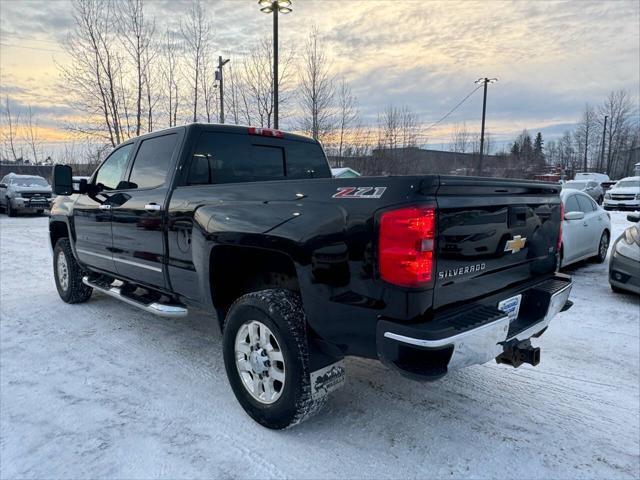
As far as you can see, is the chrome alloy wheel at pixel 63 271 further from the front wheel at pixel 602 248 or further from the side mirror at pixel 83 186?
the front wheel at pixel 602 248

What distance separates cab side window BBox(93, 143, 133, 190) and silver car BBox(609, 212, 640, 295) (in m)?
6.29

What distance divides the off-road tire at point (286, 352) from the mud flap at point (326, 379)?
36 mm

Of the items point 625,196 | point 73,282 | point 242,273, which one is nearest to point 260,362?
point 242,273

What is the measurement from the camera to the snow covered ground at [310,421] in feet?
8.09

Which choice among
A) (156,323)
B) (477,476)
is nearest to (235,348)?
(477,476)

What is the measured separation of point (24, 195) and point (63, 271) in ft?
50.2

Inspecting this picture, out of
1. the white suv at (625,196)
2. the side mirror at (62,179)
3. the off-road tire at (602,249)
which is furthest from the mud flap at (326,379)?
the white suv at (625,196)

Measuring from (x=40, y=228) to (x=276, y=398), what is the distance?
47.9ft

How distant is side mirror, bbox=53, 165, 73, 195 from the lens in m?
4.34

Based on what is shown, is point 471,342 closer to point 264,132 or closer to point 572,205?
point 264,132

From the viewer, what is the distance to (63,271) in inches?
225

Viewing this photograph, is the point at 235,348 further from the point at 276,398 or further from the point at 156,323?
the point at 156,323

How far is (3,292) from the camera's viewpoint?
6.08 m

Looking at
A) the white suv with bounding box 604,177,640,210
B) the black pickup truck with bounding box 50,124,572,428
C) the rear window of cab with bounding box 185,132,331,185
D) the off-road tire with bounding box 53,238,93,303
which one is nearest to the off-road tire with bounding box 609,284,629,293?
the black pickup truck with bounding box 50,124,572,428
